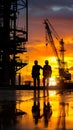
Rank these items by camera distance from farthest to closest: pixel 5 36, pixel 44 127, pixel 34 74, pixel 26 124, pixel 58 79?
pixel 58 79 → pixel 5 36 → pixel 34 74 → pixel 26 124 → pixel 44 127

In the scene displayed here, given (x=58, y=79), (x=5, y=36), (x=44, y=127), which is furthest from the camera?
(x=58, y=79)

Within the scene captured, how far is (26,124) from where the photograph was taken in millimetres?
8906

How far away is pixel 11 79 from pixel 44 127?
6569 cm

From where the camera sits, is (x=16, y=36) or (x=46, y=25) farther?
(x=46, y=25)

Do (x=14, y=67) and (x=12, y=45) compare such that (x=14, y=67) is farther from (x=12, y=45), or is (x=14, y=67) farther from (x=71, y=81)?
(x=71, y=81)

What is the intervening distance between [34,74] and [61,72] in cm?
10188

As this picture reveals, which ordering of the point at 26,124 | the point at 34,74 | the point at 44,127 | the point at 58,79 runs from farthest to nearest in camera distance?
the point at 58,79, the point at 34,74, the point at 26,124, the point at 44,127

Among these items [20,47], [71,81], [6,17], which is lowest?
[71,81]

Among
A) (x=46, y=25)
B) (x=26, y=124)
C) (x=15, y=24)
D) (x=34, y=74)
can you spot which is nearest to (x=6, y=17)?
(x=15, y=24)

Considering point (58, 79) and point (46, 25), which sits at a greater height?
point (46, 25)

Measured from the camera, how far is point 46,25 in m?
127

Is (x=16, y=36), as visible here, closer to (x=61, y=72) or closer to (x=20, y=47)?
(x=20, y=47)

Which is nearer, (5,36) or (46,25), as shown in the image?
(5,36)

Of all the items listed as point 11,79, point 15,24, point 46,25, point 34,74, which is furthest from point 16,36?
point 46,25
